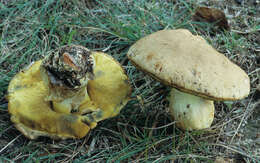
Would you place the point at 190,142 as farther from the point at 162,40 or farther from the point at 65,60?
the point at 65,60

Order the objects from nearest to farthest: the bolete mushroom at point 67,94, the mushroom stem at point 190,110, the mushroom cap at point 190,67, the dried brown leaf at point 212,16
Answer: the mushroom cap at point 190,67, the bolete mushroom at point 67,94, the mushroom stem at point 190,110, the dried brown leaf at point 212,16

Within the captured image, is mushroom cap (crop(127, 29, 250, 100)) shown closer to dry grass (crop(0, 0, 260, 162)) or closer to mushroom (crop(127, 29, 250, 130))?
mushroom (crop(127, 29, 250, 130))

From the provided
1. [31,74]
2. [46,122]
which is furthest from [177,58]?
[31,74]

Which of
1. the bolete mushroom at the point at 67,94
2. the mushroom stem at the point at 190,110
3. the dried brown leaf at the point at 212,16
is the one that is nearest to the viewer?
the bolete mushroom at the point at 67,94

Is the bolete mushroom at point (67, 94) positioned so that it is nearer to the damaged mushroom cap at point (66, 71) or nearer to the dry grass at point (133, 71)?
the damaged mushroom cap at point (66, 71)

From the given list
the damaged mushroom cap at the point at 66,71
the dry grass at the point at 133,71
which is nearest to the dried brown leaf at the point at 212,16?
the dry grass at the point at 133,71
